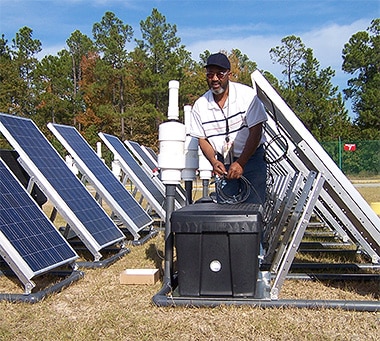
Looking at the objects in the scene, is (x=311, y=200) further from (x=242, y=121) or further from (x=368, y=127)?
(x=368, y=127)

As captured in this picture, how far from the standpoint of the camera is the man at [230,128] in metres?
4.30

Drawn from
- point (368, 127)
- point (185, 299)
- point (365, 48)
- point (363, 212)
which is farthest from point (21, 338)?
point (365, 48)

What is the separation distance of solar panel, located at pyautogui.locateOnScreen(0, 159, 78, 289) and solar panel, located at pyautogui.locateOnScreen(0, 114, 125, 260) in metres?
0.42

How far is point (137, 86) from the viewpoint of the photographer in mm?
36688

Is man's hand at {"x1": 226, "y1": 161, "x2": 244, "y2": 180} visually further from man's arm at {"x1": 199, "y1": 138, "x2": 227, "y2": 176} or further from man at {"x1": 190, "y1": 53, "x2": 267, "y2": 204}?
man's arm at {"x1": 199, "y1": 138, "x2": 227, "y2": 176}

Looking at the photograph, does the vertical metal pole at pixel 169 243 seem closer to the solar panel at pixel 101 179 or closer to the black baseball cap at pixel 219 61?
the black baseball cap at pixel 219 61

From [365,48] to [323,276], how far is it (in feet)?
131

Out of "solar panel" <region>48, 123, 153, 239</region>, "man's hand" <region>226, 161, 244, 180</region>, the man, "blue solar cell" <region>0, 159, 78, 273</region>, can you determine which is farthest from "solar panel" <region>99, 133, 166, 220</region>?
"man's hand" <region>226, 161, 244, 180</region>

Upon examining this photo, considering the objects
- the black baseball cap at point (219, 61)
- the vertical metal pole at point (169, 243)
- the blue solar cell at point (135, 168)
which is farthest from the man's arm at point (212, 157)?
the blue solar cell at point (135, 168)

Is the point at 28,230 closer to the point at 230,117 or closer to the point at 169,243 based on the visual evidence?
the point at 169,243

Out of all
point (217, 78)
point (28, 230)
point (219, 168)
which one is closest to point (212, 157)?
point (219, 168)

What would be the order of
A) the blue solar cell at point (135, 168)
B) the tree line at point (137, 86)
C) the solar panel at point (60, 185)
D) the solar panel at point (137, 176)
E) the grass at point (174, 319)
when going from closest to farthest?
the grass at point (174, 319)
the solar panel at point (60, 185)
the solar panel at point (137, 176)
the blue solar cell at point (135, 168)
the tree line at point (137, 86)

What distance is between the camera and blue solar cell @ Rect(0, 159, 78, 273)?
418cm

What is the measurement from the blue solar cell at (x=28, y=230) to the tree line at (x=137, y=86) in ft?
98.5
